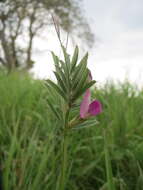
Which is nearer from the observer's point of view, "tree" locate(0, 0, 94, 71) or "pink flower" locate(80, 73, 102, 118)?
"pink flower" locate(80, 73, 102, 118)

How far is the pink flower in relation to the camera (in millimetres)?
360

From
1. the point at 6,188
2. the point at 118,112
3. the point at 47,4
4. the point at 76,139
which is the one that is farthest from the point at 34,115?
the point at 47,4

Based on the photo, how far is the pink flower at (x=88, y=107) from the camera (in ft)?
1.18

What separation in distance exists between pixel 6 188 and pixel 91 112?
69cm

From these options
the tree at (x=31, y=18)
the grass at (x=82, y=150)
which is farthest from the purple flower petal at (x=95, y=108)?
the tree at (x=31, y=18)

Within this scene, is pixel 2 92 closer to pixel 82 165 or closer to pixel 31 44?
pixel 82 165

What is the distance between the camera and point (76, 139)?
1583 millimetres

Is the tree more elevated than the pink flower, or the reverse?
the tree

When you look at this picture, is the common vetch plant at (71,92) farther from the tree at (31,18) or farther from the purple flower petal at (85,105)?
the tree at (31,18)

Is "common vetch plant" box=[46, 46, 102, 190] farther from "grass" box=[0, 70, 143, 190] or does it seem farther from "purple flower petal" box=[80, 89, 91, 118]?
"grass" box=[0, 70, 143, 190]

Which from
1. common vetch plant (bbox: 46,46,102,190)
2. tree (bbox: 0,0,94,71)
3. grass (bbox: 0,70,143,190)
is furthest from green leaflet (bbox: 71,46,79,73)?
tree (bbox: 0,0,94,71)

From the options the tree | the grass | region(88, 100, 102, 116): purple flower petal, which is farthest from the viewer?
the tree

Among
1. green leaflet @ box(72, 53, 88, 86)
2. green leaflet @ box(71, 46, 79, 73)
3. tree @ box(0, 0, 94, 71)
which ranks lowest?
green leaflet @ box(72, 53, 88, 86)

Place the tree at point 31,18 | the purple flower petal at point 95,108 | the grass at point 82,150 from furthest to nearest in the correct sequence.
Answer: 1. the tree at point 31,18
2. the grass at point 82,150
3. the purple flower petal at point 95,108
